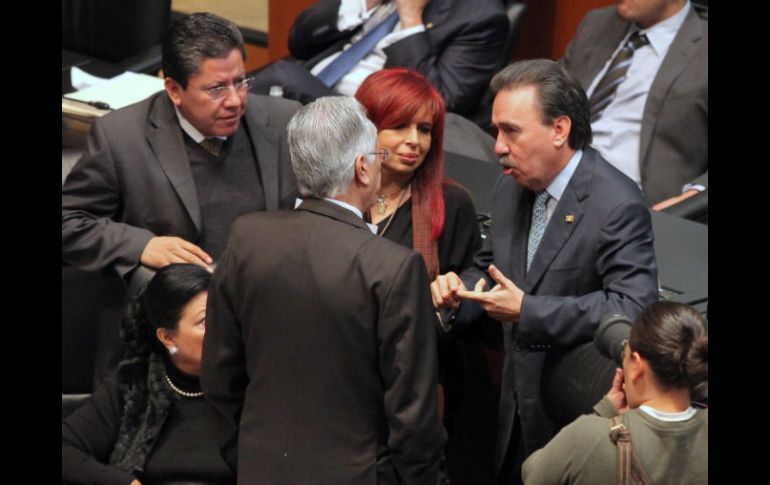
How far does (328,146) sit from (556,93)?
2.10 ft

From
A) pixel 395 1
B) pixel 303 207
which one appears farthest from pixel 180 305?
pixel 395 1

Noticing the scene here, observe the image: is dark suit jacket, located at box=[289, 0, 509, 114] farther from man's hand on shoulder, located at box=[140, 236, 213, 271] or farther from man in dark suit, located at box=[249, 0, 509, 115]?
man's hand on shoulder, located at box=[140, 236, 213, 271]

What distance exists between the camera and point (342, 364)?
2.11m

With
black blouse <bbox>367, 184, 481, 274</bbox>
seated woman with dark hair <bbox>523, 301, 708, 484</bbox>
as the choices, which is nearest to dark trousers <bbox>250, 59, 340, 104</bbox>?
black blouse <bbox>367, 184, 481, 274</bbox>

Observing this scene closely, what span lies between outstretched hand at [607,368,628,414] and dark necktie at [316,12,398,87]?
8.07 ft

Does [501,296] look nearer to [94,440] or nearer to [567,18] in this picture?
[94,440]

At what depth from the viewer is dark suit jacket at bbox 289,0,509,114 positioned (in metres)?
4.10

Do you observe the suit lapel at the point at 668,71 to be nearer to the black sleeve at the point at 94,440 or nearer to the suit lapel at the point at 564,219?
the suit lapel at the point at 564,219

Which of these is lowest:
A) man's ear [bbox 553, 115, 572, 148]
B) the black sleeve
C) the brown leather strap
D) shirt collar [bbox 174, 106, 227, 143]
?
the black sleeve

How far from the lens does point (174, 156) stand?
114 inches

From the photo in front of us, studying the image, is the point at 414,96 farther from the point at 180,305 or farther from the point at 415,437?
the point at 415,437

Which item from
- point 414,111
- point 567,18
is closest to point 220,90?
point 414,111

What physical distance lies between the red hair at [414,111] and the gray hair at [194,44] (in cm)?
35
